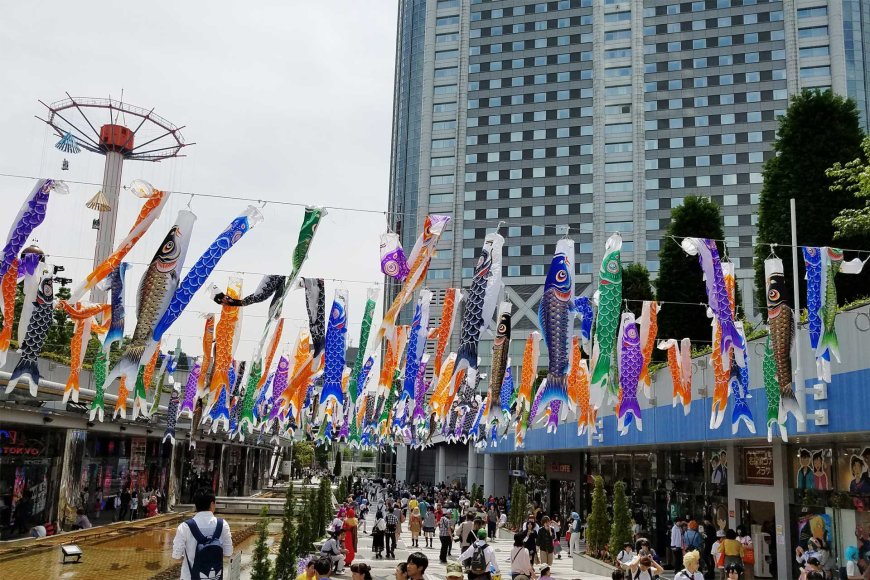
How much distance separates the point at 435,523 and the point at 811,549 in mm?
16959

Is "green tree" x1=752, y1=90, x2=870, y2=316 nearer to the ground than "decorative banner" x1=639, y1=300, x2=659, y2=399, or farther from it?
farther from it

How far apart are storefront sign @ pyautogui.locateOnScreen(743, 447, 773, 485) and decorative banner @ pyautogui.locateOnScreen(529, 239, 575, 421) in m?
6.95

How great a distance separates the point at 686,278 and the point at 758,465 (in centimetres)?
1202

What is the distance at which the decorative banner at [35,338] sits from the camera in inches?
608

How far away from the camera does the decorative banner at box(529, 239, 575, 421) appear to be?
50.9 ft

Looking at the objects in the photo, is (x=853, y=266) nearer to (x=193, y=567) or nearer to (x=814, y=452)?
(x=814, y=452)

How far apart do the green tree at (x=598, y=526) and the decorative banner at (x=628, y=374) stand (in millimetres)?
4790

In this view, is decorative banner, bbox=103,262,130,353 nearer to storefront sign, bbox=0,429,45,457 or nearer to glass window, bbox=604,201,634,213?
storefront sign, bbox=0,429,45,457

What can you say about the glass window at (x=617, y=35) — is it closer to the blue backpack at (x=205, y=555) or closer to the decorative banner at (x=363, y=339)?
the decorative banner at (x=363, y=339)

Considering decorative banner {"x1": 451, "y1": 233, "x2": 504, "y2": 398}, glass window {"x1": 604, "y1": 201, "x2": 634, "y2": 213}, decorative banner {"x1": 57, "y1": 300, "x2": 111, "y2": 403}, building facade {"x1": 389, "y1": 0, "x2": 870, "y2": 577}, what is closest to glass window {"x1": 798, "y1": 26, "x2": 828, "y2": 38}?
building facade {"x1": 389, "y1": 0, "x2": 870, "y2": 577}

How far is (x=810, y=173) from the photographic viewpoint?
76.0ft

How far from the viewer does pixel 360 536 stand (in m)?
33.5

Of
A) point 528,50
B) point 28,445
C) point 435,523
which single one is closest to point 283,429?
point 435,523

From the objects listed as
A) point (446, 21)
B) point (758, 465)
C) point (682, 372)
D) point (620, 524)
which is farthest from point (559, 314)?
point (446, 21)
